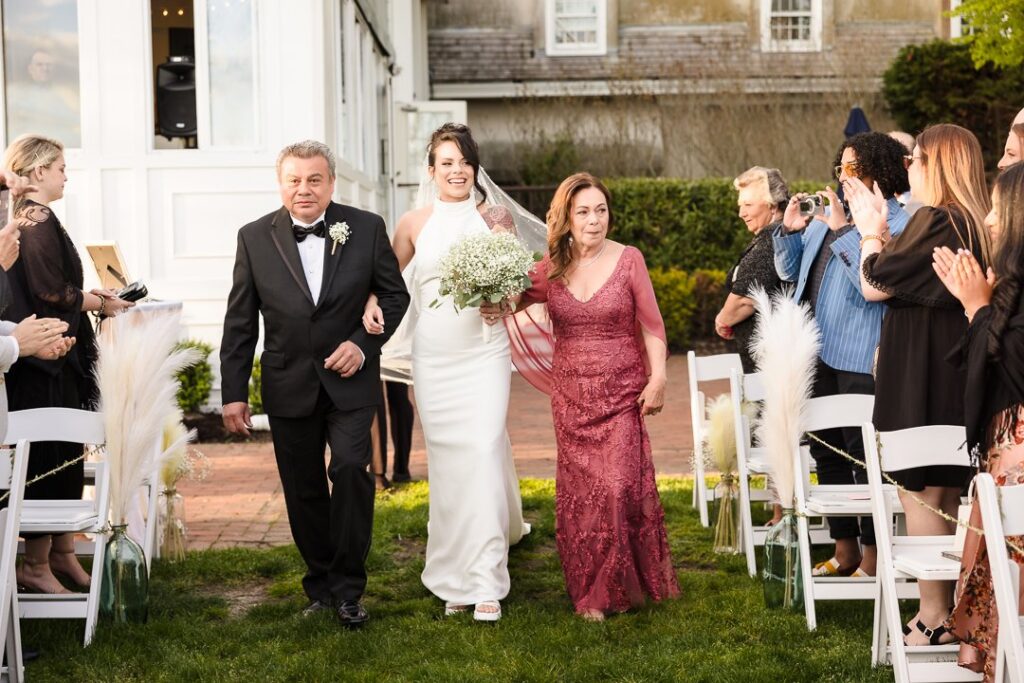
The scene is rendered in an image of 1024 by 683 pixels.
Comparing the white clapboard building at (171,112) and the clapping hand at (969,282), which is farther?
the white clapboard building at (171,112)

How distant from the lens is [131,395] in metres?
5.79

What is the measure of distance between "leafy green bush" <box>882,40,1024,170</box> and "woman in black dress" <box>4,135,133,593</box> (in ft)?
59.1

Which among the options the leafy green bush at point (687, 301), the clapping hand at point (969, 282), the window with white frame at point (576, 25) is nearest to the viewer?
the clapping hand at point (969, 282)

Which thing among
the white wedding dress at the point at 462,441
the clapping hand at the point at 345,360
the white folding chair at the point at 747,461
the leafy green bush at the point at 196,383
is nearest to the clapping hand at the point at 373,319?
the clapping hand at the point at 345,360

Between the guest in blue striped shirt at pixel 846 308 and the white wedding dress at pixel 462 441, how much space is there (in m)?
1.68

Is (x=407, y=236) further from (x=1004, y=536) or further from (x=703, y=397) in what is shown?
(x=1004, y=536)

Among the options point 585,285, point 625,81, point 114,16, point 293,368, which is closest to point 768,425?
point 585,285

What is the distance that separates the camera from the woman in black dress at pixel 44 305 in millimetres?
6164

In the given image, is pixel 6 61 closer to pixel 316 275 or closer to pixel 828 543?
pixel 316 275

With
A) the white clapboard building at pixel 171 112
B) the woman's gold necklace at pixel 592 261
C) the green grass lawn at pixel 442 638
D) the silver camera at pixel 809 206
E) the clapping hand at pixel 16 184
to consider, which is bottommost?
the green grass lawn at pixel 442 638

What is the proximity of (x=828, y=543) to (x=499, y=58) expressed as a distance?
773 inches

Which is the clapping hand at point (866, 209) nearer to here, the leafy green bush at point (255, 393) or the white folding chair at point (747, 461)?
the white folding chair at point (747, 461)

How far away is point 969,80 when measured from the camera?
2147cm

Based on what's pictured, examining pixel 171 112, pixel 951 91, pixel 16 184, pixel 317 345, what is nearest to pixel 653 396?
pixel 317 345
